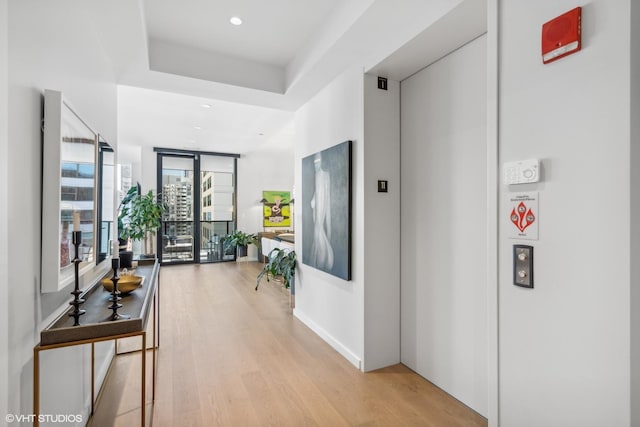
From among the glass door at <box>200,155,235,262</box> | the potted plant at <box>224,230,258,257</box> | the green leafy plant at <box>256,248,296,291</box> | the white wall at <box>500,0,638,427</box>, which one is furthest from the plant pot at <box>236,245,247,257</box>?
the white wall at <box>500,0,638,427</box>

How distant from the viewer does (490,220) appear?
5.02 ft

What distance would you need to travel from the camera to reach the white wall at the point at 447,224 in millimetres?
1988

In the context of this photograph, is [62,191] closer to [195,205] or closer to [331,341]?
[331,341]

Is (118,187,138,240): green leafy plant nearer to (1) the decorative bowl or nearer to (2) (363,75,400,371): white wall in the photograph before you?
(1) the decorative bowl

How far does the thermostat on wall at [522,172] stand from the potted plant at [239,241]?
269 inches

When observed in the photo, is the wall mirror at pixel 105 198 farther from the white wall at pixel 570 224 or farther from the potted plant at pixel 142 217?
the potted plant at pixel 142 217

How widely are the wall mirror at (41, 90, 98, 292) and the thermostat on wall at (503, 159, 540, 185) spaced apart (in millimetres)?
1966

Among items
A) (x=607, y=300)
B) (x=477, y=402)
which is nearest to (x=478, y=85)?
(x=607, y=300)

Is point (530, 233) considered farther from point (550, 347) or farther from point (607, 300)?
point (550, 347)

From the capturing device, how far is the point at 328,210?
9.84ft

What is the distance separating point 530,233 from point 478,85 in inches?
41.7

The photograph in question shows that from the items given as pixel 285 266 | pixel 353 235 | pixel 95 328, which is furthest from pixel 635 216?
pixel 285 266

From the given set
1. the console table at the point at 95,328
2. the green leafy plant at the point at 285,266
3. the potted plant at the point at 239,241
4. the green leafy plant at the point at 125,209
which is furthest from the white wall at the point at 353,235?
the potted plant at the point at 239,241

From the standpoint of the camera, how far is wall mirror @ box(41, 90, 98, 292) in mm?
1361
